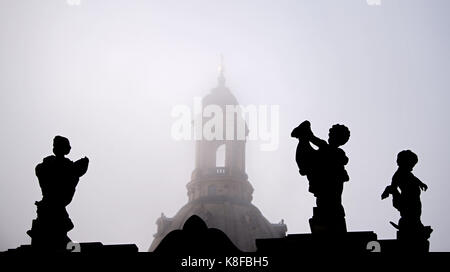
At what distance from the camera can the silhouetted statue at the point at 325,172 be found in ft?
38.2

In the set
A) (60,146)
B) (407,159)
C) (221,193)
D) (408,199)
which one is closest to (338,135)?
(407,159)

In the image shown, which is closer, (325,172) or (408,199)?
(325,172)

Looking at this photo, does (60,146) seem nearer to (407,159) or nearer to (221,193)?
(407,159)

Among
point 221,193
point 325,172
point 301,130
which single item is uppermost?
point 221,193

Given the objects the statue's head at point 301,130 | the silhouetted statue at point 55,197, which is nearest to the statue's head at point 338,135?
the statue's head at point 301,130

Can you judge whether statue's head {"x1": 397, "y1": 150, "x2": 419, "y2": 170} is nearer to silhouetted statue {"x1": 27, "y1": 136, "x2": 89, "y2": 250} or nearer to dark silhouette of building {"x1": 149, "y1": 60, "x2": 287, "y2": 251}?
silhouetted statue {"x1": 27, "y1": 136, "x2": 89, "y2": 250}

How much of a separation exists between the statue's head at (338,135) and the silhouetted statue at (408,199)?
1409 mm

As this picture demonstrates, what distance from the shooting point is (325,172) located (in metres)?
12.0

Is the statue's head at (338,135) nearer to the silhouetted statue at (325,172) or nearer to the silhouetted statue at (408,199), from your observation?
the silhouetted statue at (325,172)

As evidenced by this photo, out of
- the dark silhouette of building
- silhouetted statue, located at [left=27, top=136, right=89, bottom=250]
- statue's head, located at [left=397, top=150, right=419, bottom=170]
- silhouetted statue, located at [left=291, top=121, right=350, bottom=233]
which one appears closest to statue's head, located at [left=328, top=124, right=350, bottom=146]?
silhouetted statue, located at [left=291, top=121, right=350, bottom=233]

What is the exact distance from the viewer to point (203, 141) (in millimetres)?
94250

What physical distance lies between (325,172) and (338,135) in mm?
882
